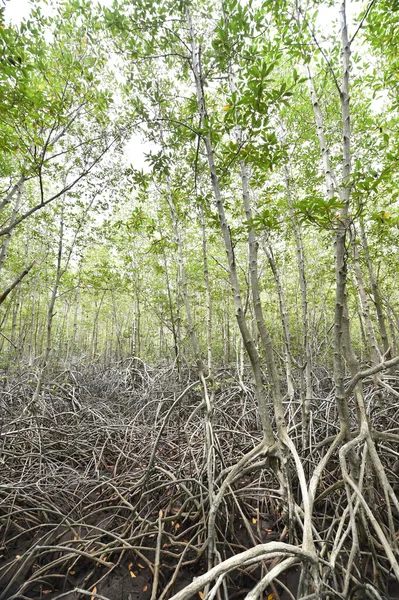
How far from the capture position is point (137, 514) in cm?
232

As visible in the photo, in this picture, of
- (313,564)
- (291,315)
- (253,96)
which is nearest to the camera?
(313,564)

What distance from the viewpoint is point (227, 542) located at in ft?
6.95

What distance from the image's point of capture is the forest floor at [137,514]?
1.99 meters

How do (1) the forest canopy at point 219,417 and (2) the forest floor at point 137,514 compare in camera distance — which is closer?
(1) the forest canopy at point 219,417

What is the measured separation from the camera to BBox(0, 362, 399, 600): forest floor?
6.52ft

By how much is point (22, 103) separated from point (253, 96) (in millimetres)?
2038

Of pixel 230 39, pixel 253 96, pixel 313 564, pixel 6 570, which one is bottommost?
pixel 6 570

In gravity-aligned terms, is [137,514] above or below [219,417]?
below

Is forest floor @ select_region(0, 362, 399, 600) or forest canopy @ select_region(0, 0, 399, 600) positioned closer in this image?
forest canopy @ select_region(0, 0, 399, 600)

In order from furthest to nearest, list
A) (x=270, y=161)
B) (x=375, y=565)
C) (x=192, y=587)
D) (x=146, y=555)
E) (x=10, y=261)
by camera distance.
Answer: (x=10, y=261) → (x=146, y=555) → (x=270, y=161) → (x=375, y=565) → (x=192, y=587)

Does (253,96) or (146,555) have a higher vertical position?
(253,96)

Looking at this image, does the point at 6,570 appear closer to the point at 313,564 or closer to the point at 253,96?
the point at 313,564

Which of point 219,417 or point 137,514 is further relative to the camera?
point 219,417

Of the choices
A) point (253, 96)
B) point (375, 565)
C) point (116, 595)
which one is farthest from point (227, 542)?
point (253, 96)
